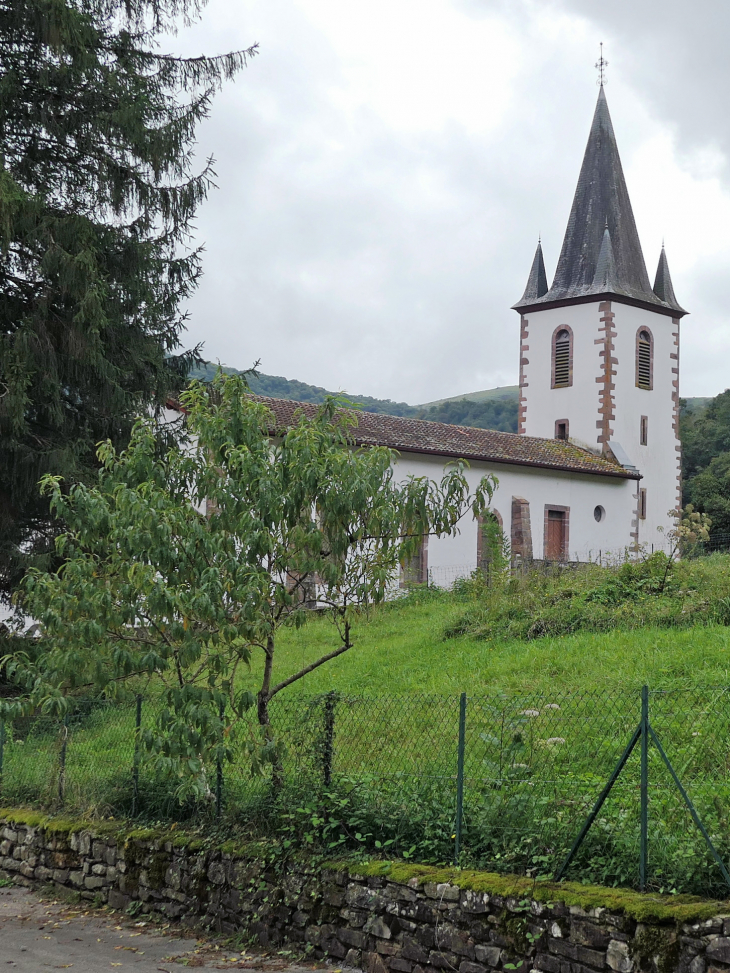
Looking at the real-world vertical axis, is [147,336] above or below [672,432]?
below

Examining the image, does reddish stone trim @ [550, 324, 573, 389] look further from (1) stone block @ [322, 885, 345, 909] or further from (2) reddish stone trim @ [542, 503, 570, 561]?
(1) stone block @ [322, 885, 345, 909]

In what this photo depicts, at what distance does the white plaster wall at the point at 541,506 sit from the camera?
96.1ft

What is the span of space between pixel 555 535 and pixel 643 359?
34.2 ft

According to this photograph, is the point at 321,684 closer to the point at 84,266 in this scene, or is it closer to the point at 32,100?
the point at 84,266

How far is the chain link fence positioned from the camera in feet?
22.9

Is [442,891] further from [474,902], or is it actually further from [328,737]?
[328,737]

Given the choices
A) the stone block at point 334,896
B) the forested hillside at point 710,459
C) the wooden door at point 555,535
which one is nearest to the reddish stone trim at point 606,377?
the wooden door at point 555,535

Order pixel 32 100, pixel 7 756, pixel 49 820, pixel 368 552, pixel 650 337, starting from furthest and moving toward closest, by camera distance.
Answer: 1. pixel 650 337
2. pixel 32 100
3. pixel 7 756
4. pixel 49 820
5. pixel 368 552

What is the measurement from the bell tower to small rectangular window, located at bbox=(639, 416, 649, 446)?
0.12 ft

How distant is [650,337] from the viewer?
39812 millimetres

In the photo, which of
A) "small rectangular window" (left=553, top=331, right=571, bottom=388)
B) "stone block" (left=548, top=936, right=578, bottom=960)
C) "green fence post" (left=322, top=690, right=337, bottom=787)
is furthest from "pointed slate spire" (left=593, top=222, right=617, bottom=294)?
"stone block" (left=548, top=936, right=578, bottom=960)

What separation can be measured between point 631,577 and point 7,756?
10.2m

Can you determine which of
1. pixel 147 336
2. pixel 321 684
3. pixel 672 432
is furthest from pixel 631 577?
pixel 672 432

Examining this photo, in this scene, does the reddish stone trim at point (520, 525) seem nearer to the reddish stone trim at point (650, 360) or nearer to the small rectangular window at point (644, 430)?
the small rectangular window at point (644, 430)
